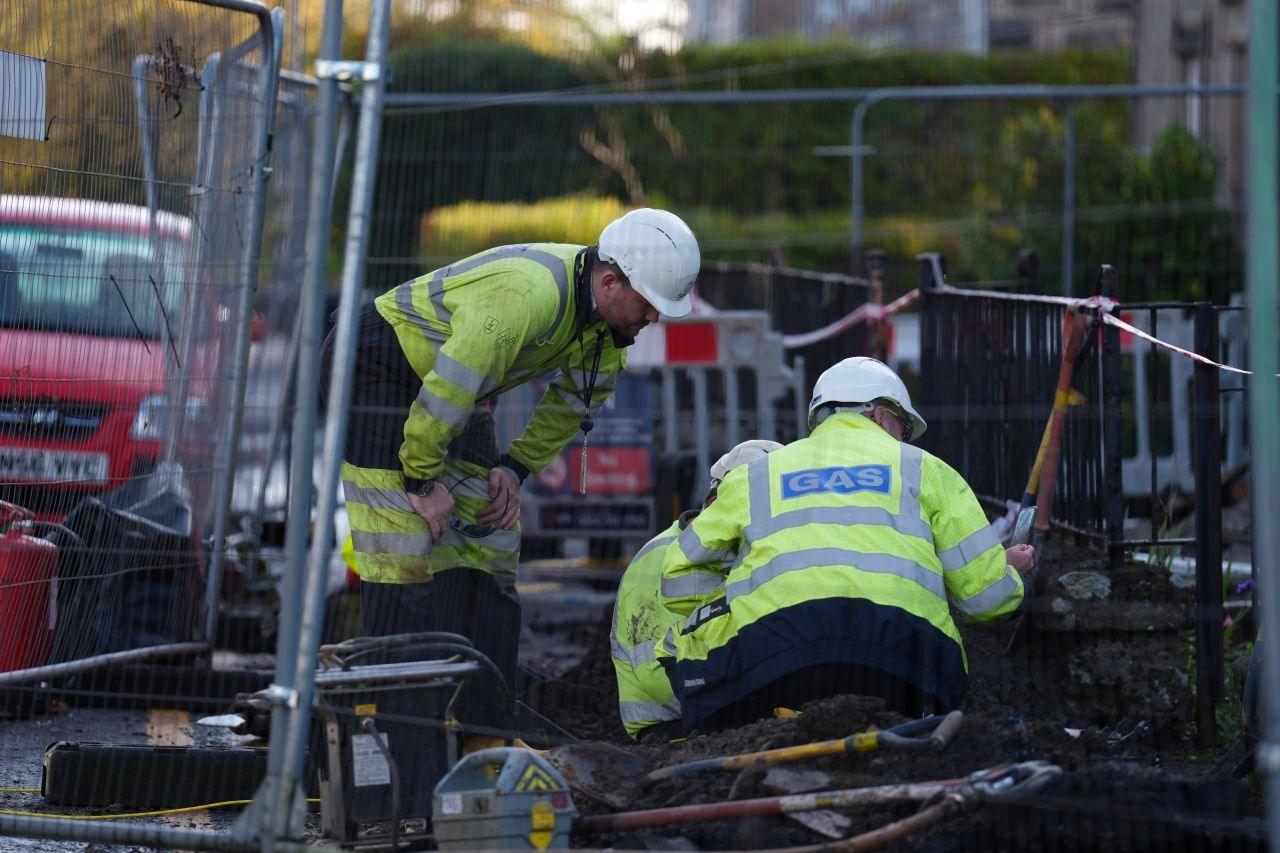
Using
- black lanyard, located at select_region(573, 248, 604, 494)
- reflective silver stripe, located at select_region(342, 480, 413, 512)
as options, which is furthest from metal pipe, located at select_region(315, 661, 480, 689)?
black lanyard, located at select_region(573, 248, 604, 494)

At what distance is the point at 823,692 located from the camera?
13.5ft

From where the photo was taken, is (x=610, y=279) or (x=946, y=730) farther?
(x=610, y=279)

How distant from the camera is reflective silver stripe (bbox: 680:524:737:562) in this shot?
433cm

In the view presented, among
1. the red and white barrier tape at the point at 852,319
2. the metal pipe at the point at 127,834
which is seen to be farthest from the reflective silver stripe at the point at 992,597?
the red and white barrier tape at the point at 852,319

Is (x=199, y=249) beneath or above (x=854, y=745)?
above

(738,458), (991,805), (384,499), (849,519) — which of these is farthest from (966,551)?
(384,499)

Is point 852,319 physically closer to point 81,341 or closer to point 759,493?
point 81,341

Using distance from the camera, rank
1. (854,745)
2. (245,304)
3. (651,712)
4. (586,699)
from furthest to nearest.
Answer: (245,304), (586,699), (651,712), (854,745)

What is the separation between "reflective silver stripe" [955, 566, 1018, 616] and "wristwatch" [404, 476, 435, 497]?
1502mm

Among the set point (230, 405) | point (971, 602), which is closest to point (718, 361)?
point (230, 405)

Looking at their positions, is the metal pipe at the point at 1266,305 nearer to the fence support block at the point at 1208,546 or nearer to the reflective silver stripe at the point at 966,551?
the reflective silver stripe at the point at 966,551

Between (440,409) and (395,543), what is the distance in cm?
50

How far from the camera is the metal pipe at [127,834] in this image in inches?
128


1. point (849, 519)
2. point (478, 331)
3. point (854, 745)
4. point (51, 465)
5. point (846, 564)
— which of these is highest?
point (478, 331)
